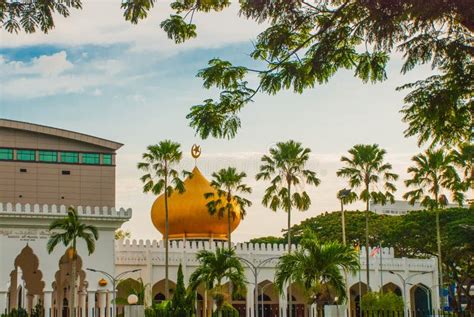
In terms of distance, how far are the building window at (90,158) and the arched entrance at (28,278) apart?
19.6 meters

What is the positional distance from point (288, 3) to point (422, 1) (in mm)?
2006

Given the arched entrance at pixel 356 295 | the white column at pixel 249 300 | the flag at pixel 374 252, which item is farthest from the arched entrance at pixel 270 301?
the flag at pixel 374 252

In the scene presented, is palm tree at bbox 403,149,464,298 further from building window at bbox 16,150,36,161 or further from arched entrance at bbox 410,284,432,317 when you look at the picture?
building window at bbox 16,150,36,161

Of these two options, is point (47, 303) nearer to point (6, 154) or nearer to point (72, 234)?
point (72, 234)

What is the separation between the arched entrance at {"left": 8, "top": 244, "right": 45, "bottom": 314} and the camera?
41500mm

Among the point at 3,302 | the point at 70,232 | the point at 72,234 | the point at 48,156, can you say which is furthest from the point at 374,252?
the point at 48,156

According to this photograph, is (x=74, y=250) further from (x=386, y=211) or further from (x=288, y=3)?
(x=386, y=211)

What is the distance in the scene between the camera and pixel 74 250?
1540 inches

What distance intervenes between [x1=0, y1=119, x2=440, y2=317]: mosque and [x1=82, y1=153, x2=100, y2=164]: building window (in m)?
0.08

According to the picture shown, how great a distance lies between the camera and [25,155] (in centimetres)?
6291

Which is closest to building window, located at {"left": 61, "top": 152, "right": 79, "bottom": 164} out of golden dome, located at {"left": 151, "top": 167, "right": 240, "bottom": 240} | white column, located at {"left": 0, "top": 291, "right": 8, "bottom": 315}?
golden dome, located at {"left": 151, "top": 167, "right": 240, "bottom": 240}

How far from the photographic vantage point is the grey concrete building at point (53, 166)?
62.3 m

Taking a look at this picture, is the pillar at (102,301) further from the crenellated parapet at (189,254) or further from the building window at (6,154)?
the building window at (6,154)

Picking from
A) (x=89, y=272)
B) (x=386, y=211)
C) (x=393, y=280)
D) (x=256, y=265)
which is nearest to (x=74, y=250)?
(x=89, y=272)
